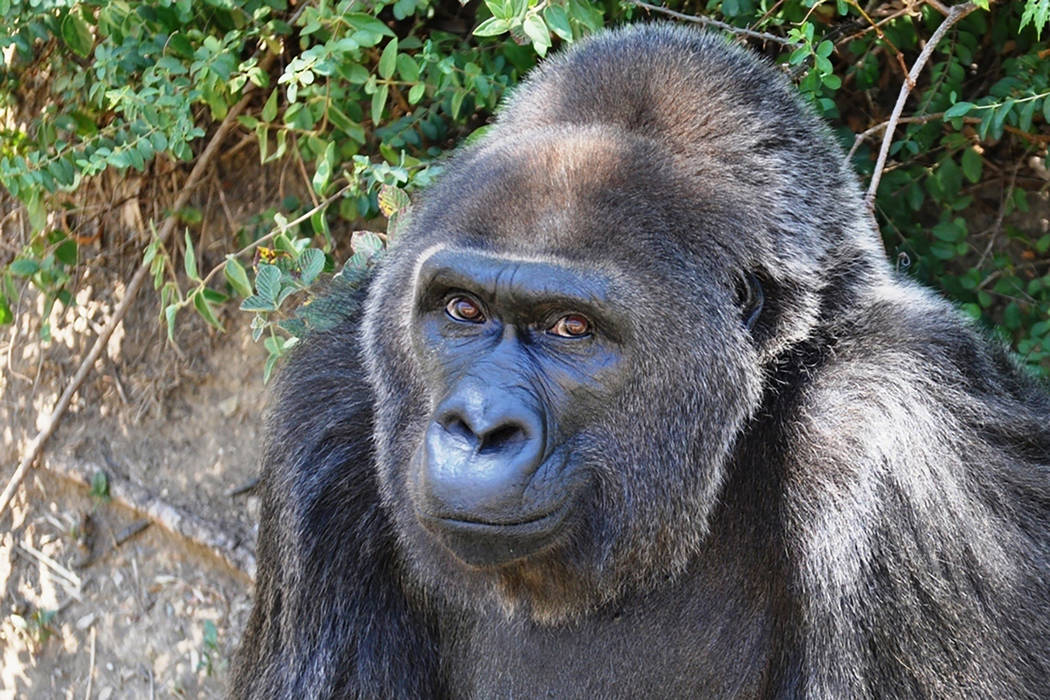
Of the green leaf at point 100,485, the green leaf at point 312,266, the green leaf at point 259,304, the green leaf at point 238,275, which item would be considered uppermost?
the green leaf at point 312,266

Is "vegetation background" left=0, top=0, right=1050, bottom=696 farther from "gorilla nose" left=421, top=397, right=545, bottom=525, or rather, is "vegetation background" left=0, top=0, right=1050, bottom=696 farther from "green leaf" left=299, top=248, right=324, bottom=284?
"gorilla nose" left=421, top=397, right=545, bottom=525

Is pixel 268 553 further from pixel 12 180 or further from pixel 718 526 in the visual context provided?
pixel 12 180

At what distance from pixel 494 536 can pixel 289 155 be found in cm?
322

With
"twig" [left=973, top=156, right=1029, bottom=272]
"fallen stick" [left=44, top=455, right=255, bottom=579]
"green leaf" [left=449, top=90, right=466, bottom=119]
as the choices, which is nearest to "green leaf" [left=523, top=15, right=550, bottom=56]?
"green leaf" [left=449, top=90, right=466, bottom=119]

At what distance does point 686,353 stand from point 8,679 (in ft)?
13.1

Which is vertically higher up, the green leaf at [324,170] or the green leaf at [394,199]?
the green leaf at [394,199]

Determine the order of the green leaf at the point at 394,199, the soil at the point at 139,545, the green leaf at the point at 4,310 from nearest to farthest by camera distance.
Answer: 1. the green leaf at the point at 394,199
2. the green leaf at the point at 4,310
3. the soil at the point at 139,545

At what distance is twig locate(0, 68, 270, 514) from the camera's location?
222 inches

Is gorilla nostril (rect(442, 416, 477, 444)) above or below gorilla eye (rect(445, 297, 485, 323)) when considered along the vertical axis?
below

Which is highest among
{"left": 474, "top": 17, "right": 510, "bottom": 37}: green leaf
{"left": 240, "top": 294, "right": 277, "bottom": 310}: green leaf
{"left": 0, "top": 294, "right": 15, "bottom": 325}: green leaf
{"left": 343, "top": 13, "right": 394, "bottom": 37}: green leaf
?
{"left": 474, "top": 17, "right": 510, "bottom": 37}: green leaf

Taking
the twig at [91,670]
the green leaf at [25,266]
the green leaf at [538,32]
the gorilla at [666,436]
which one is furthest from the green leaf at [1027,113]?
the twig at [91,670]

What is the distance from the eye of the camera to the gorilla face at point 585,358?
298 cm

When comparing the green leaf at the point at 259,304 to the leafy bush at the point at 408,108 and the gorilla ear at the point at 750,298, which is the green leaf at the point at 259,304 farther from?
the gorilla ear at the point at 750,298

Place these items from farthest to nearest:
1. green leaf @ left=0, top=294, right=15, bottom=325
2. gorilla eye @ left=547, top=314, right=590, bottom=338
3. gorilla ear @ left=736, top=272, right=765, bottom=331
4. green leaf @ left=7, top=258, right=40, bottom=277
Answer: green leaf @ left=0, top=294, right=15, bottom=325 → green leaf @ left=7, top=258, right=40, bottom=277 → gorilla ear @ left=736, top=272, right=765, bottom=331 → gorilla eye @ left=547, top=314, right=590, bottom=338
